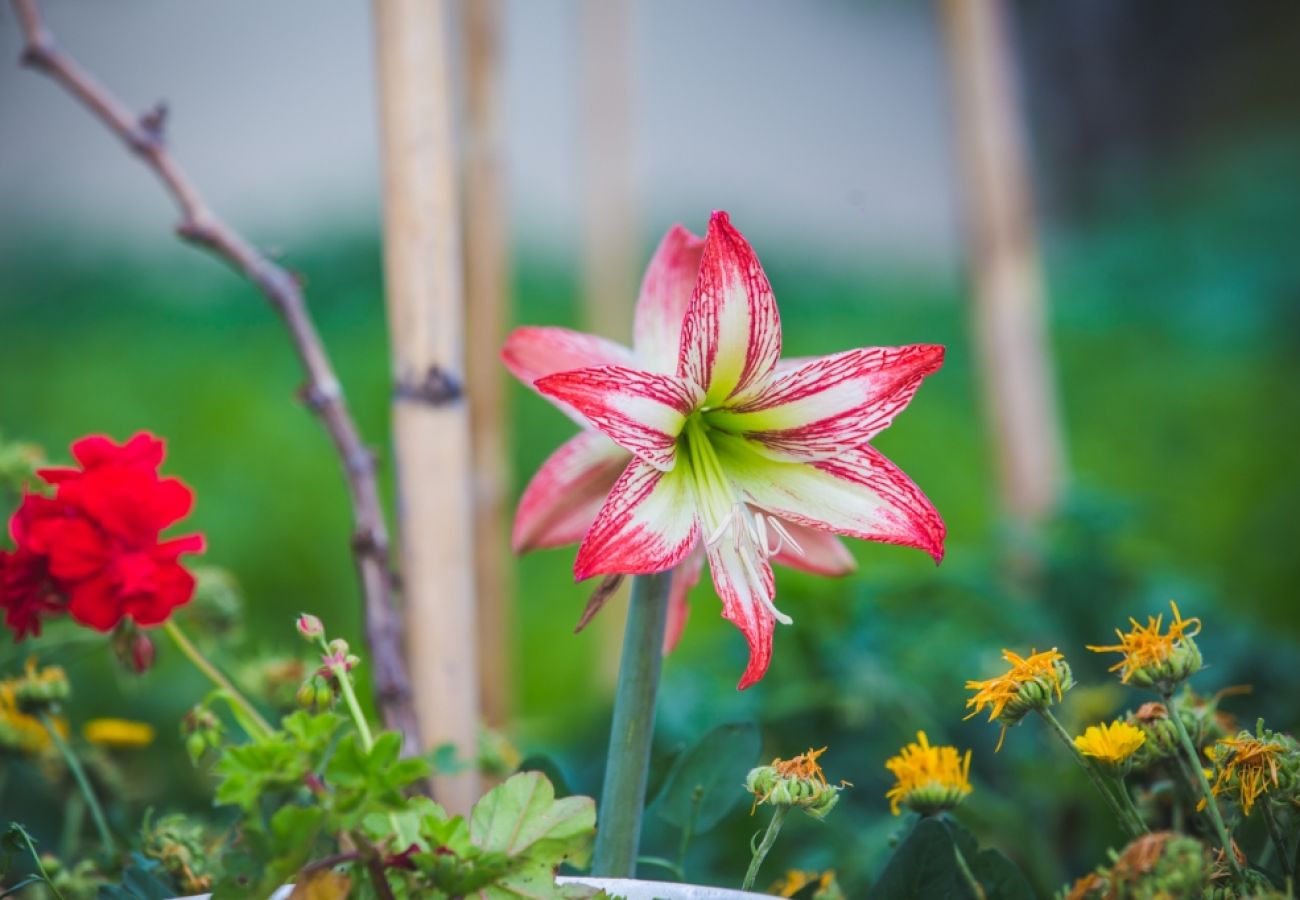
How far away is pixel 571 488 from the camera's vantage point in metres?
0.61

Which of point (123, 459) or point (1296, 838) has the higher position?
point (123, 459)

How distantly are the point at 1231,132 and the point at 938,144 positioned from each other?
0.96 m

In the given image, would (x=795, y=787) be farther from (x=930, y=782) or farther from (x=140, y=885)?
(x=140, y=885)

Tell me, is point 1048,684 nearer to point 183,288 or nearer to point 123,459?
point 123,459

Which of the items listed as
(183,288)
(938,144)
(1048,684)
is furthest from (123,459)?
(938,144)

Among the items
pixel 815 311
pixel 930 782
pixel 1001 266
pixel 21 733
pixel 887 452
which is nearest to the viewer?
pixel 930 782

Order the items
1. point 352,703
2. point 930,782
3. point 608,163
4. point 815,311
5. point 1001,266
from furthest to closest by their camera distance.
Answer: point 815,311, point 608,163, point 1001,266, point 930,782, point 352,703

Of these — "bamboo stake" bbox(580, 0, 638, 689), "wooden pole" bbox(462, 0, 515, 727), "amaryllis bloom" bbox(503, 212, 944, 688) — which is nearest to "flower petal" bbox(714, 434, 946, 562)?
"amaryllis bloom" bbox(503, 212, 944, 688)

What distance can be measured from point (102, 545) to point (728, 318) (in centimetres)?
29

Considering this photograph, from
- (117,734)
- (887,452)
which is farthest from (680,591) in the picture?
(887,452)

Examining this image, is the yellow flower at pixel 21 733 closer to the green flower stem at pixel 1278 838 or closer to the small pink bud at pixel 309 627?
the small pink bud at pixel 309 627

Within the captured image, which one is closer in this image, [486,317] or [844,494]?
[844,494]

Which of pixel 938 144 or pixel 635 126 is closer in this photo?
pixel 635 126

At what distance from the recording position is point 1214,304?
11.3 ft
